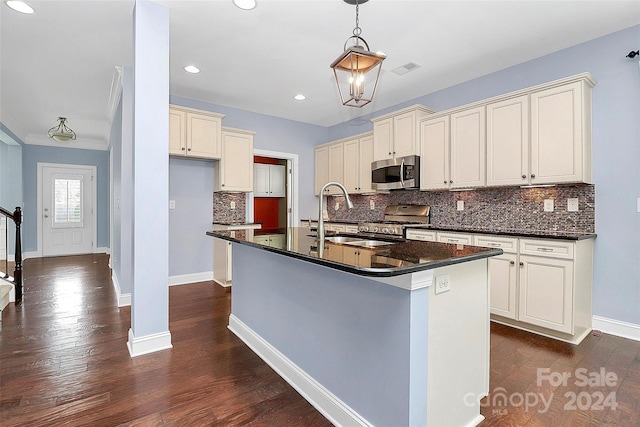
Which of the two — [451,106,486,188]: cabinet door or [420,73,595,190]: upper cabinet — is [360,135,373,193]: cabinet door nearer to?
[420,73,595,190]: upper cabinet

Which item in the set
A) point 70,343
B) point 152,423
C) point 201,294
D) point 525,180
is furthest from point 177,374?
point 525,180

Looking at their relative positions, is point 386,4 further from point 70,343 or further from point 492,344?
point 70,343

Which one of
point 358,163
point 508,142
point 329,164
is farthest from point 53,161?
point 508,142

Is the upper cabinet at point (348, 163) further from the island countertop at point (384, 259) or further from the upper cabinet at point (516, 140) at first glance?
the island countertop at point (384, 259)

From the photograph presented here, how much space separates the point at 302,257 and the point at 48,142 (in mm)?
8517

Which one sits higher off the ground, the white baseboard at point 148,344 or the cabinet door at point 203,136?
the cabinet door at point 203,136

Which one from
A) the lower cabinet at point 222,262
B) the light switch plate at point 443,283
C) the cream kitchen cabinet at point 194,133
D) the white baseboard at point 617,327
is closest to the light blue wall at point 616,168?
the white baseboard at point 617,327

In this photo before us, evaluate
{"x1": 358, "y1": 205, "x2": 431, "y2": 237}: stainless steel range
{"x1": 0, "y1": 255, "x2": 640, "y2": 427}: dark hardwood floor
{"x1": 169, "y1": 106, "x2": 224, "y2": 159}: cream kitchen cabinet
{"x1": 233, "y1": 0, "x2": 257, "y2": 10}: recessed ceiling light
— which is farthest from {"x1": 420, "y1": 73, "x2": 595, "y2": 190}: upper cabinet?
{"x1": 169, "y1": 106, "x2": 224, "y2": 159}: cream kitchen cabinet

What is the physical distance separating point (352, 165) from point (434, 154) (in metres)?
1.60

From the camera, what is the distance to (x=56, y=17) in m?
2.72

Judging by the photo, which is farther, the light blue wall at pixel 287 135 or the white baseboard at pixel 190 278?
the light blue wall at pixel 287 135

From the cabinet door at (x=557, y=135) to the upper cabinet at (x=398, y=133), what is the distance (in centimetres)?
136

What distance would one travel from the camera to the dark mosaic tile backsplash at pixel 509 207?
3.06 metres

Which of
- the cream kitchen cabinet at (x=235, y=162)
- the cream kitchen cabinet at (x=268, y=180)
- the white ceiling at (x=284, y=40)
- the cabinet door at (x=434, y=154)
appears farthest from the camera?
the cream kitchen cabinet at (x=268, y=180)
